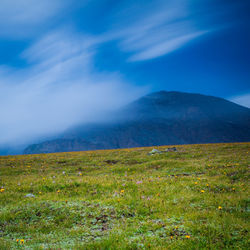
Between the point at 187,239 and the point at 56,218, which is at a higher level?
the point at 56,218

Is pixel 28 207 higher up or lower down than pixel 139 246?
higher up

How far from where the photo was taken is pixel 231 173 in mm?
16078

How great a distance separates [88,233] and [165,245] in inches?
117

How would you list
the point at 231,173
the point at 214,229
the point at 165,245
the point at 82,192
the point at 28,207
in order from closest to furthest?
1. the point at 165,245
2. the point at 214,229
3. the point at 28,207
4. the point at 82,192
5. the point at 231,173

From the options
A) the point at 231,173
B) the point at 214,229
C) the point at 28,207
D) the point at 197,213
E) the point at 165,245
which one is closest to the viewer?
the point at 165,245

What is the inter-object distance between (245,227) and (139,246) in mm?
4065

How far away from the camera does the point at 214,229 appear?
7188mm

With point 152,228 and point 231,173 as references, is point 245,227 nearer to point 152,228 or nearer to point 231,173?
point 152,228

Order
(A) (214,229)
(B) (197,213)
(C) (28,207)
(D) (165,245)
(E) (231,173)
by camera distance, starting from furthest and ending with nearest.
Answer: (E) (231,173) → (C) (28,207) → (B) (197,213) → (A) (214,229) → (D) (165,245)

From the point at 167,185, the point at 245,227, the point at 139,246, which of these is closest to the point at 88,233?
the point at 139,246

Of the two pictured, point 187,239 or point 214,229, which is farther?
point 214,229

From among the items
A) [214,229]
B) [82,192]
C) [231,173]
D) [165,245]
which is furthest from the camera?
[231,173]

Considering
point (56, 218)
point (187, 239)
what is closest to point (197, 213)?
point (187, 239)

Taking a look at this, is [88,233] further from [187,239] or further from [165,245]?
[187,239]
